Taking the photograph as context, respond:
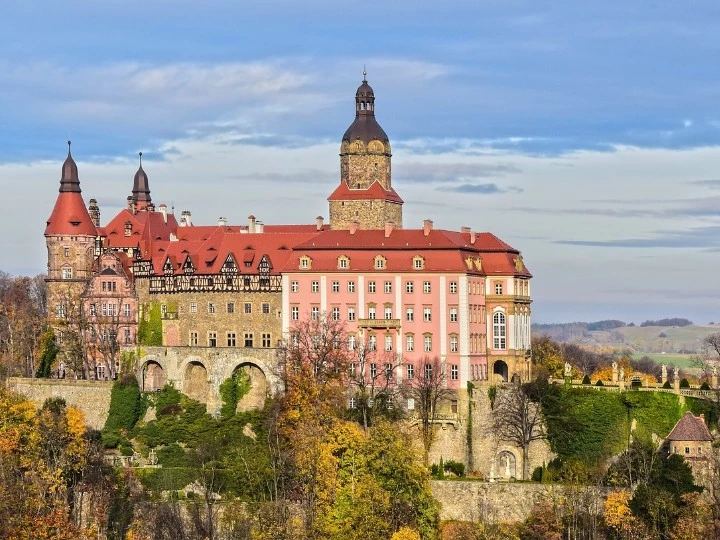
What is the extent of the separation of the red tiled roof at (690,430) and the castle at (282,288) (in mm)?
13930

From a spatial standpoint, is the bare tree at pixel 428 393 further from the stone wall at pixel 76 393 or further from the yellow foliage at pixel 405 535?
the stone wall at pixel 76 393

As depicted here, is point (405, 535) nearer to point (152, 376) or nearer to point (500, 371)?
point (500, 371)

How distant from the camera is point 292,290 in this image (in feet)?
329

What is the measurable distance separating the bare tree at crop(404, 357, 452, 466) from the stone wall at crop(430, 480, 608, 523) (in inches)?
197

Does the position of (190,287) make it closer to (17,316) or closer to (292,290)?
(292,290)

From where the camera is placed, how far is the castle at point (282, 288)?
319 feet

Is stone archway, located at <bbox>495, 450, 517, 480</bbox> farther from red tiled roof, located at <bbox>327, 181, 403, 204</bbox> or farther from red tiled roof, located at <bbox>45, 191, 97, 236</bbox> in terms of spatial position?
red tiled roof, located at <bbox>45, 191, 97, 236</bbox>

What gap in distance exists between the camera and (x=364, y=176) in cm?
10575

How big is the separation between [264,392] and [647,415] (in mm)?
23432

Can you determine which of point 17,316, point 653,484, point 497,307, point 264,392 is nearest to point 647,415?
point 653,484

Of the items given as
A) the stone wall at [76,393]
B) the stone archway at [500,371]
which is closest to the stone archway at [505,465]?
the stone archway at [500,371]

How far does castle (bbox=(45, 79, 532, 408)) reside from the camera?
9719 centimetres

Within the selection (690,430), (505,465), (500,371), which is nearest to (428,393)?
(505,465)

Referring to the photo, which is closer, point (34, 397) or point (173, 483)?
point (173, 483)
